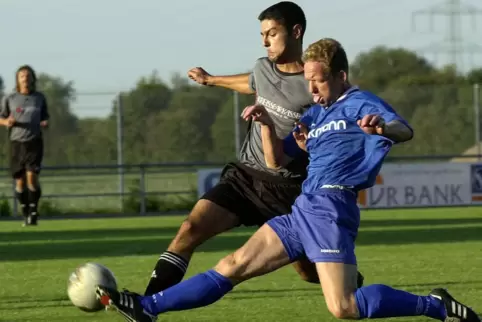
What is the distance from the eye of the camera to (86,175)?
87.1 ft

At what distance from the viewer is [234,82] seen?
8.77 meters

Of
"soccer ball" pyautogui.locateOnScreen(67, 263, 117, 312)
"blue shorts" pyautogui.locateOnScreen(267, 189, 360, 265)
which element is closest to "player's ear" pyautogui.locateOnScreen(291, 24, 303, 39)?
"blue shorts" pyautogui.locateOnScreen(267, 189, 360, 265)

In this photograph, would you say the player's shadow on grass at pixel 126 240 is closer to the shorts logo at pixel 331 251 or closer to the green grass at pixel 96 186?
the green grass at pixel 96 186

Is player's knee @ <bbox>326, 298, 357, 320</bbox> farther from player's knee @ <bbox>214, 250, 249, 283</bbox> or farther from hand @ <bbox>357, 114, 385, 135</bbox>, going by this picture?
hand @ <bbox>357, 114, 385, 135</bbox>

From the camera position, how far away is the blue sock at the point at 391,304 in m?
6.59

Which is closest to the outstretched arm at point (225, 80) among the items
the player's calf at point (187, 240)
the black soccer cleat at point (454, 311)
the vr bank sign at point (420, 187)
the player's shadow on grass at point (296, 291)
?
the player's calf at point (187, 240)

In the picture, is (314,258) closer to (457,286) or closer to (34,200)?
(457,286)

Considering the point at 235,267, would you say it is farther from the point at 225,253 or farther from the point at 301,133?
the point at 225,253

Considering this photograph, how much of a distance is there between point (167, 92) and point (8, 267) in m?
14.6

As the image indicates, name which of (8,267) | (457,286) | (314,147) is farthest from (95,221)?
(314,147)

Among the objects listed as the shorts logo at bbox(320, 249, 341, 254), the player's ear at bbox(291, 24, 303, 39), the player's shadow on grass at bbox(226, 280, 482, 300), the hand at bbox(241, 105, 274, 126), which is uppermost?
the player's ear at bbox(291, 24, 303, 39)

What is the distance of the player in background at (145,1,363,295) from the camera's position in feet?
26.3

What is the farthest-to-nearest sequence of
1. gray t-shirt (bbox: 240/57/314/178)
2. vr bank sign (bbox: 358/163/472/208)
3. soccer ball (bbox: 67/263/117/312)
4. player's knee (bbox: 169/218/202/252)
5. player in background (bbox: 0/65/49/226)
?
vr bank sign (bbox: 358/163/472/208) → player in background (bbox: 0/65/49/226) → gray t-shirt (bbox: 240/57/314/178) → player's knee (bbox: 169/218/202/252) → soccer ball (bbox: 67/263/117/312)

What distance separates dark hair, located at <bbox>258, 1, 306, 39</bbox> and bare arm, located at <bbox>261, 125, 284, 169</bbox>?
112 cm
